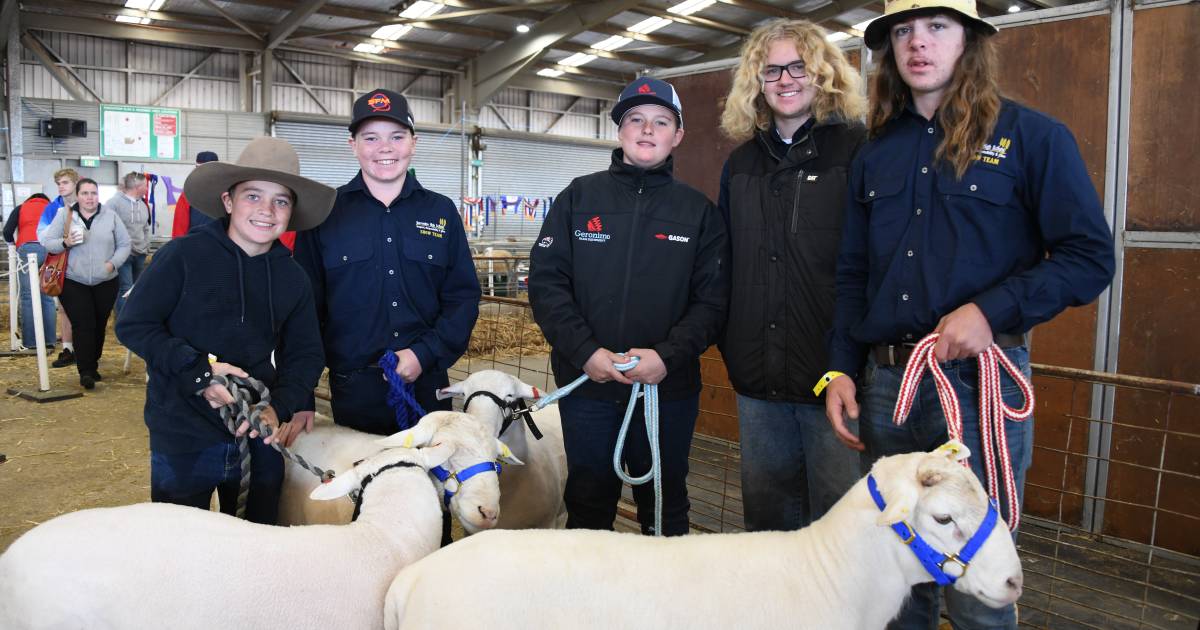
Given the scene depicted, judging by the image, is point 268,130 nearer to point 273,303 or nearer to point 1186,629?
point 273,303

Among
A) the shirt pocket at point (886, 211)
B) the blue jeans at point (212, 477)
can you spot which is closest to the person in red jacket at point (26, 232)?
the blue jeans at point (212, 477)

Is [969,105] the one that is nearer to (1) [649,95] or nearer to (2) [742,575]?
(1) [649,95]

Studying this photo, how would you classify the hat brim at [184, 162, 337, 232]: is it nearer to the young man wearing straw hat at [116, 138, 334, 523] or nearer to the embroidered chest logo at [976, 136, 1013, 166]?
the young man wearing straw hat at [116, 138, 334, 523]

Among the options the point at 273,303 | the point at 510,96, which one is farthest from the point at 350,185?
the point at 510,96

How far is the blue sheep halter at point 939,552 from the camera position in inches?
69.9

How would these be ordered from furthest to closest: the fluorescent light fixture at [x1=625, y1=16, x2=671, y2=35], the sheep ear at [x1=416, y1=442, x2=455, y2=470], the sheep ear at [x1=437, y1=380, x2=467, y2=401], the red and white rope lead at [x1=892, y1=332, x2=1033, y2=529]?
the fluorescent light fixture at [x1=625, y1=16, x2=671, y2=35] → the sheep ear at [x1=437, y1=380, x2=467, y2=401] → the sheep ear at [x1=416, y1=442, x2=455, y2=470] → the red and white rope lead at [x1=892, y1=332, x2=1033, y2=529]

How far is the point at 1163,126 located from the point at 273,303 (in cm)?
437

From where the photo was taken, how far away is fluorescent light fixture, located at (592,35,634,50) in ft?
58.8

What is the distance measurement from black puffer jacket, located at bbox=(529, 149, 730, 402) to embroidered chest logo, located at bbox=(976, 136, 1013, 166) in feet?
3.26

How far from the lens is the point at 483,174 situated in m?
20.6

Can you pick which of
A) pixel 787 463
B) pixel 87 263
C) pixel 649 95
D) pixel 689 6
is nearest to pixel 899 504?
pixel 787 463

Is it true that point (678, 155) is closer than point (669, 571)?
No

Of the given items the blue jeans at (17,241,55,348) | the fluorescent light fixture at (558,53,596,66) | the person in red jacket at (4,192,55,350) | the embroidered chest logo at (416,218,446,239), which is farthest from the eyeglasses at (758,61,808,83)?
the fluorescent light fixture at (558,53,596,66)

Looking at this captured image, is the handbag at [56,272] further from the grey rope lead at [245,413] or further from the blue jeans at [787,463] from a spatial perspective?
the blue jeans at [787,463]
